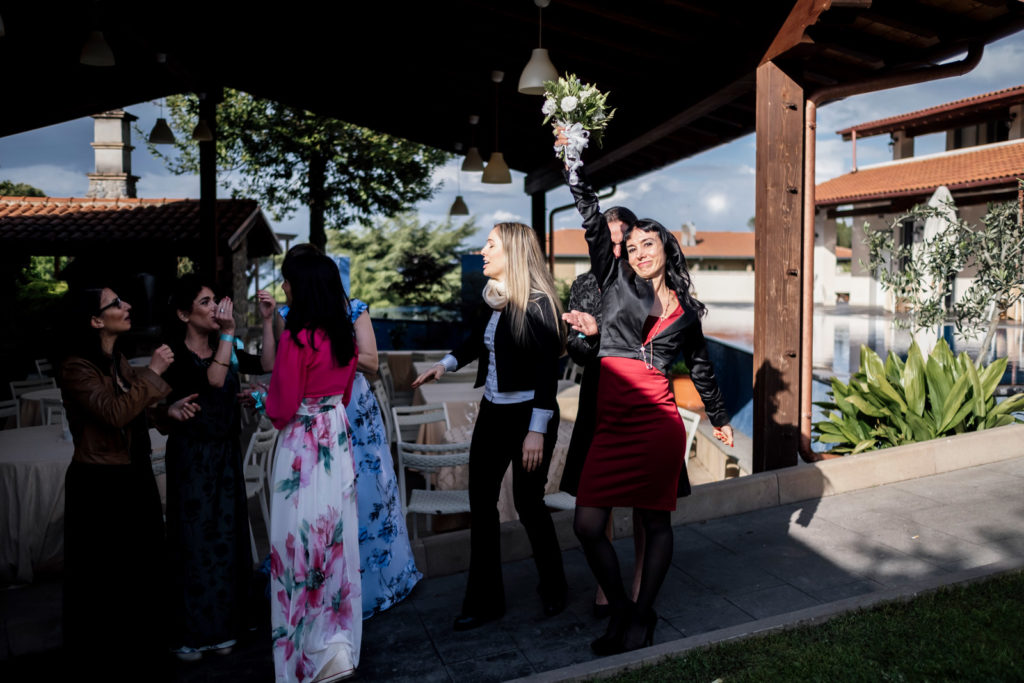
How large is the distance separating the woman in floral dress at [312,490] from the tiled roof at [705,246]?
4068cm

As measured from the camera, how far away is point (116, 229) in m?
13.5

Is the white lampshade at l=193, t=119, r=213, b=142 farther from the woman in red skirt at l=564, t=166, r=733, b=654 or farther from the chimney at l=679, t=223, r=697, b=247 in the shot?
the chimney at l=679, t=223, r=697, b=247

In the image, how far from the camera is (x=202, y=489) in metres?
3.16

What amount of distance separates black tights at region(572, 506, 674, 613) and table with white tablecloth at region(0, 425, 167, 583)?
8.36 feet

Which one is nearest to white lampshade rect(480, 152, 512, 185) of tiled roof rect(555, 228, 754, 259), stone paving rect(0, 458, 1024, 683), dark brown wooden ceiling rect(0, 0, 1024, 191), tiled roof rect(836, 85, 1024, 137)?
dark brown wooden ceiling rect(0, 0, 1024, 191)

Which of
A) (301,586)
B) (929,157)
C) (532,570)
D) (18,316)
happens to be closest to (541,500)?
(532,570)

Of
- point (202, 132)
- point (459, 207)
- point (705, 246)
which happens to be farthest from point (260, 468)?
point (705, 246)

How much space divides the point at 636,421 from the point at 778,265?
242 cm

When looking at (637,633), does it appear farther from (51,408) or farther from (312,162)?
(312,162)

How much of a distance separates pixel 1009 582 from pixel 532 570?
215 centimetres

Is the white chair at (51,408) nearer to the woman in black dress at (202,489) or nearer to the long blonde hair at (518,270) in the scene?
the woman in black dress at (202,489)

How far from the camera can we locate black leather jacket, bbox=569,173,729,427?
3084 mm

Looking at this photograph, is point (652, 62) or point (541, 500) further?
point (652, 62)

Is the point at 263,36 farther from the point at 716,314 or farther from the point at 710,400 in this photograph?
the point at 716,314
